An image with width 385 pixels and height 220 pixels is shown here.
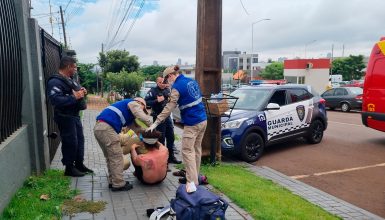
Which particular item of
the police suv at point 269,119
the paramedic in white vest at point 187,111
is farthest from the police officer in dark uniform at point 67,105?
the police suv at point 269,119

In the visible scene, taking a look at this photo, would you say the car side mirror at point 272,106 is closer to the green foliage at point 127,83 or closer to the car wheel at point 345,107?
the car wheel at point 345,107

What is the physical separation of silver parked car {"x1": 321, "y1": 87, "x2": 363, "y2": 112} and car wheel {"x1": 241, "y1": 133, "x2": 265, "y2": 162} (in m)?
13.2

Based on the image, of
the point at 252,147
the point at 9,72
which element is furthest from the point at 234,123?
the point at 9,72

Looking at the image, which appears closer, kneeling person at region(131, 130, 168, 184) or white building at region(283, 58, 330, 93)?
kneeling person at region(131, 130, 168, 184)

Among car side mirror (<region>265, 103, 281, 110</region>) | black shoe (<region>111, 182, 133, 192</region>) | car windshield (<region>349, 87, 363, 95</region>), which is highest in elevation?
car side mirror (<region>265, 103, 281, 110</region>)

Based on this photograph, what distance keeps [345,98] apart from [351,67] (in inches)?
1756

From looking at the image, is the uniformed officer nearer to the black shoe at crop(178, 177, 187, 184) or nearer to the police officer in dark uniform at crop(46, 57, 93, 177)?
the police officer in dark uniform at crop(46, 57, 93, 177)

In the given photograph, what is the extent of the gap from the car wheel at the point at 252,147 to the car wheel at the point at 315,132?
2.19 m

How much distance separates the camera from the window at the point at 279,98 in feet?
29.7

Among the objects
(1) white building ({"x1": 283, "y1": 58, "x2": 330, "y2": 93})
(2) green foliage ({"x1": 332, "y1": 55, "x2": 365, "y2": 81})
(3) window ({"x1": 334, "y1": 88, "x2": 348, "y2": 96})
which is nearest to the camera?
(3) window ({"x1": 334, "y1": 88, "x2": 348, "y2": 96})

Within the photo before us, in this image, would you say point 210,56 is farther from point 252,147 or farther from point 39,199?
point 39,199

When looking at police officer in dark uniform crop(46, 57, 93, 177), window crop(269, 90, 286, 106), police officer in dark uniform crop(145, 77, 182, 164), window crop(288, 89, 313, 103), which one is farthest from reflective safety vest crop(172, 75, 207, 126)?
window crop(288, 89, 313, 103)

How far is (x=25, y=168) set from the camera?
5.16 metres

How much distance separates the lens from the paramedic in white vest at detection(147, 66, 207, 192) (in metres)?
5.14
